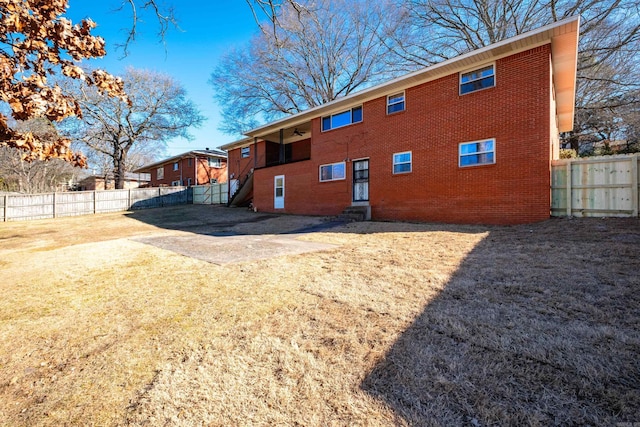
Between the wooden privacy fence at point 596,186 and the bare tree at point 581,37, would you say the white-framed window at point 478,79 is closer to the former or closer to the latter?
the wooden privacy fence at point 596,186

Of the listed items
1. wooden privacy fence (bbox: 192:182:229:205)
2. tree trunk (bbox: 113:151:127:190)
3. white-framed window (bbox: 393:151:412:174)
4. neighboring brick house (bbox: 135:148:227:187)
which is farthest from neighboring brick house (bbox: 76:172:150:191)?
white-framed window (bbox: 393:151:412:174)

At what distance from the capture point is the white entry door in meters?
17.2

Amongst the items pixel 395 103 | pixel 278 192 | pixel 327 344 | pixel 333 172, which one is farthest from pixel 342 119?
pixel 327 344

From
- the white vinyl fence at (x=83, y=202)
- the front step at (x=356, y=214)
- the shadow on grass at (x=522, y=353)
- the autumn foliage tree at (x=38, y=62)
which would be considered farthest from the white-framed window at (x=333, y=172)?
the white vinyl fence at (x=83, y=202)

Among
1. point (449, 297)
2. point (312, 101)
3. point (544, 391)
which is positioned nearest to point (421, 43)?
point (312, 101)

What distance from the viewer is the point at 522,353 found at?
220 cm

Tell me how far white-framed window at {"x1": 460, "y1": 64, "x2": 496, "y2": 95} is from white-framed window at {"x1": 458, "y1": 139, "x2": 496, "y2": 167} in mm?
1898

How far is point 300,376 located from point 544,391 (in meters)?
1.56

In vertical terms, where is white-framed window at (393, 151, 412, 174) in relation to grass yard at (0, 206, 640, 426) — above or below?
above

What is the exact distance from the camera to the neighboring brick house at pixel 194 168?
2981 cm

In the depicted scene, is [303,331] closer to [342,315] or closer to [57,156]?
[342,315]

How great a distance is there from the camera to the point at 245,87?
80.5 feet

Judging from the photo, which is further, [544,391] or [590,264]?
[590,264]

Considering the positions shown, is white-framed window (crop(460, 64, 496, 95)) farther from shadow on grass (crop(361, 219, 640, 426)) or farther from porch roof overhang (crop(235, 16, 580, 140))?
shadow on grass (crop(361, 219, 640, 426))
